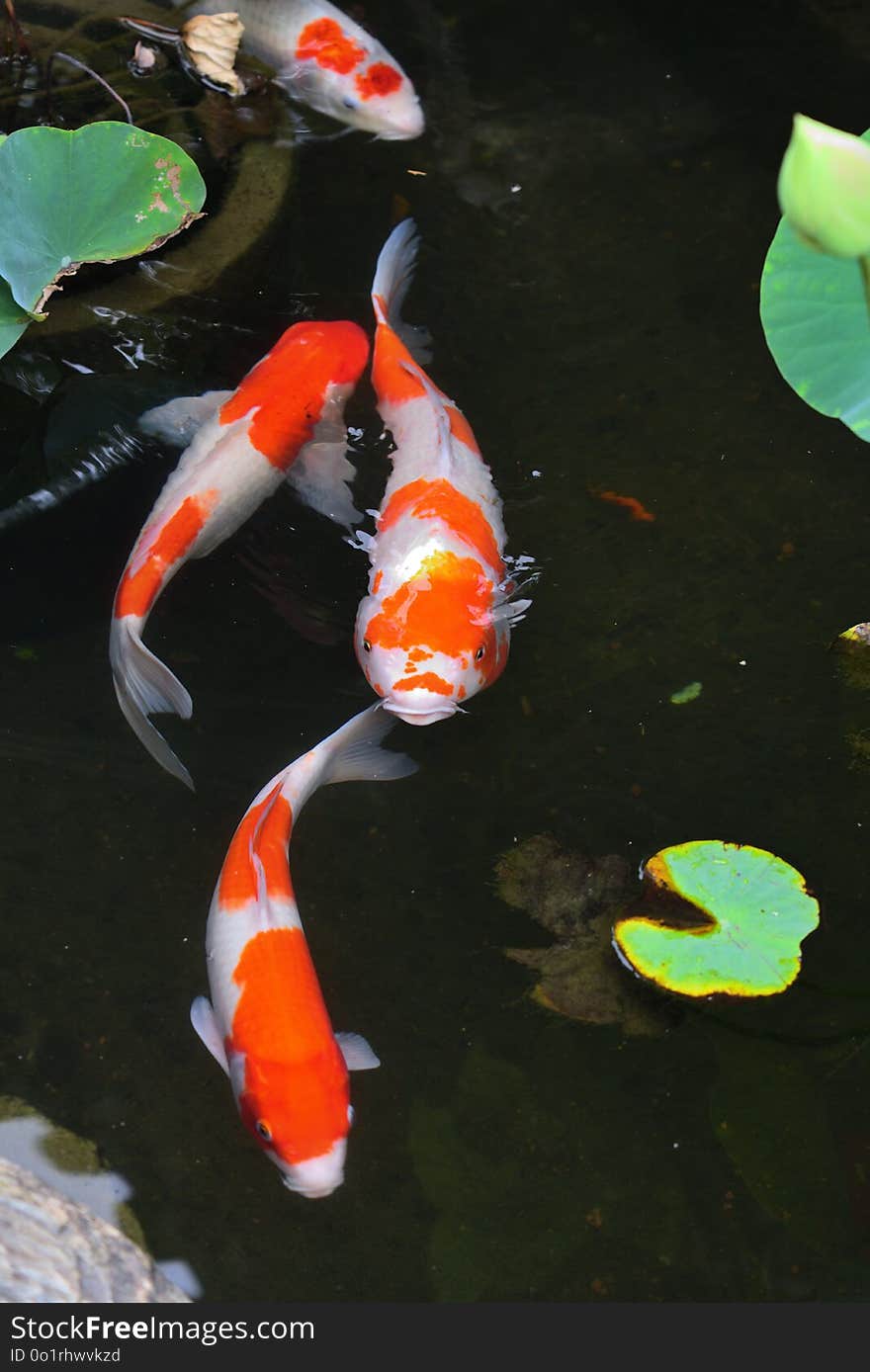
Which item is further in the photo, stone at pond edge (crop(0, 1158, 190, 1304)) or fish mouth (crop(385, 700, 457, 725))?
fish mouth (crop(385, 700, 457, 725))

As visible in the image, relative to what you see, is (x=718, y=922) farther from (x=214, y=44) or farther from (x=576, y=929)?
(x=214, y=44)

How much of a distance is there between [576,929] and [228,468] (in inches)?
50.0

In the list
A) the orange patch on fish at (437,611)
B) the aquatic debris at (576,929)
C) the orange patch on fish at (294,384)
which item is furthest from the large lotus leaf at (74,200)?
the aquatic debris at (576,929)

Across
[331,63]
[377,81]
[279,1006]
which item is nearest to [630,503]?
[279,1006]

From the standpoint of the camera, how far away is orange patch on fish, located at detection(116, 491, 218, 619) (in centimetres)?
256

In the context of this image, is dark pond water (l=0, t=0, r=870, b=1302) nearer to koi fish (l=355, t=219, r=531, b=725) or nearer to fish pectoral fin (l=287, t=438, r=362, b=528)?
fish pectoral fin (l=287, t=438, r=362, b=528)

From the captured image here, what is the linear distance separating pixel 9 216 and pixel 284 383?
0.68m

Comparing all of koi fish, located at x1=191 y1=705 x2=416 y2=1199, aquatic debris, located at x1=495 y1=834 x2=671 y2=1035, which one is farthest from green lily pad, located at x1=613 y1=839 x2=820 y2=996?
koi fish, located at x1=191 y1=705 x2=416 y2=1199

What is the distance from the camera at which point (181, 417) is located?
3.04 metres

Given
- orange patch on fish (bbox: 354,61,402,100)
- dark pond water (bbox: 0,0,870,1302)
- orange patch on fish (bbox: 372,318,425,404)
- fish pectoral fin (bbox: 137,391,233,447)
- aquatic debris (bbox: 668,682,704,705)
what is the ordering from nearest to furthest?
dark pond water (bbox: 0,0,870,1302), aquatic debris (bbox: 668,682,704,705), orange patch on fish (bbox: 372,318,425,404), fish pectoral fin (bbox: 137,391,233,447), orange patch on fish (bbox: 354,61,402,100)

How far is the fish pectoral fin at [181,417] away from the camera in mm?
3018

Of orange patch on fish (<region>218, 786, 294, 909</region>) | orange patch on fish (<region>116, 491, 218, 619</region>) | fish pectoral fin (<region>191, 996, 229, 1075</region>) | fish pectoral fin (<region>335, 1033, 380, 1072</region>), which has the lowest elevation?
fish pectoral fin (<region>335, 1033, 380, 1072</region>)

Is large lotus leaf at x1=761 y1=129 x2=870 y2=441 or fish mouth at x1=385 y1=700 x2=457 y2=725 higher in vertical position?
large lotus leaf at x1=761 y1=129 x2=870 y2=441

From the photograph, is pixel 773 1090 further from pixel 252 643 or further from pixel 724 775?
pixel 252 643
